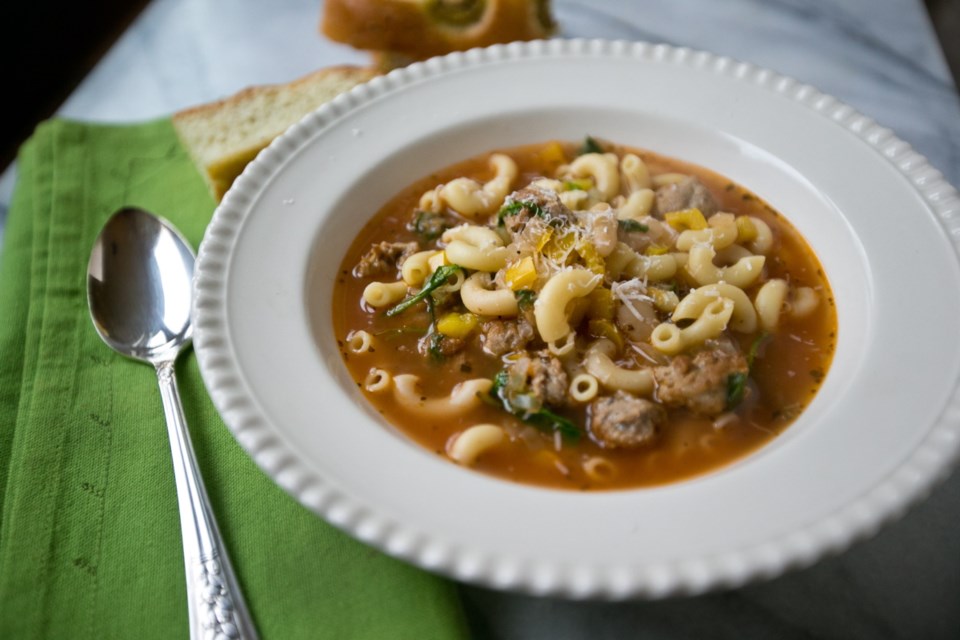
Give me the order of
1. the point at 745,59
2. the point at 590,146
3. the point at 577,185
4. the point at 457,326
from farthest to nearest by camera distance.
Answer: the point at 745,59, the point at 590,146, the point at 577,185, the point at 457,326

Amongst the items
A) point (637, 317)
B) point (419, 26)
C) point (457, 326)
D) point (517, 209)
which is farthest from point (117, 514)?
point (419, 26)

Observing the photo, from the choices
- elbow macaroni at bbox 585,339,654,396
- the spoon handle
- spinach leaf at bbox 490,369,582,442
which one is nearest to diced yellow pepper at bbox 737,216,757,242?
elbow macaroni at bbox 585,339,654,396

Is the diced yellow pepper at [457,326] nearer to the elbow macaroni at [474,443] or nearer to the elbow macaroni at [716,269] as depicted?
the elbow macaroni at [474,443]

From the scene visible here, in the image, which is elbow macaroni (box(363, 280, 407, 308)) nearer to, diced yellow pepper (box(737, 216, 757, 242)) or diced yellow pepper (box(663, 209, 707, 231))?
diced yellow pepper (box(663, 209, 707, 231))

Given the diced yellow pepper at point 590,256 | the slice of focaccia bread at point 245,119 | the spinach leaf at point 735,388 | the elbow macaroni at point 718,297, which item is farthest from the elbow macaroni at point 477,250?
the slice of focaccia bread at point 245,119

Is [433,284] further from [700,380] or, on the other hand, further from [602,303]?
[700,380]

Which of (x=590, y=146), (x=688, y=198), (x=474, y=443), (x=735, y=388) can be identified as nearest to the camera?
(x=474, y=443)
